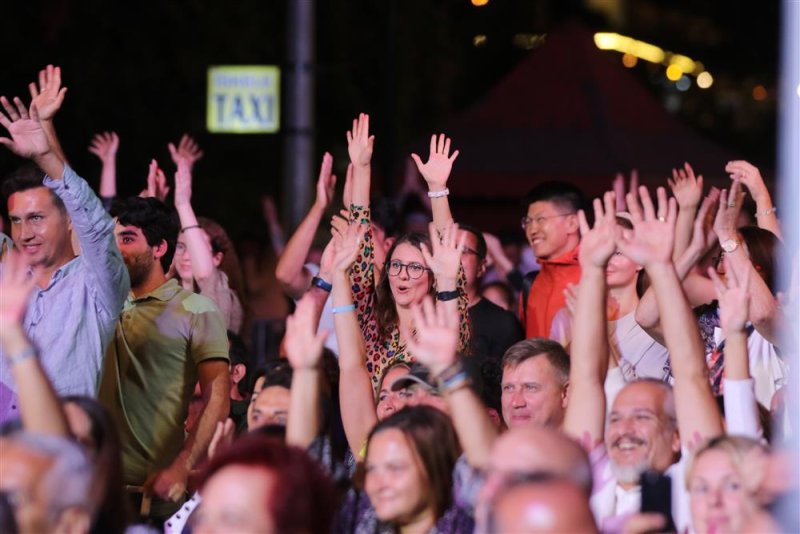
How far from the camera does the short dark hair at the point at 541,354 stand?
6340 millimetres

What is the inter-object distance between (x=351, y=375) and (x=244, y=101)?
7322 millimetres

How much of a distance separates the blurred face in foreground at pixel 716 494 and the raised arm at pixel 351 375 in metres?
1.61

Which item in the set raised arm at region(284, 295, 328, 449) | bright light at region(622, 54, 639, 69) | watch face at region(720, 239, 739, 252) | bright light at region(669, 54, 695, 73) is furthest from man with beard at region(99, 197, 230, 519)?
bright light at region(669, 54, 695, 73)

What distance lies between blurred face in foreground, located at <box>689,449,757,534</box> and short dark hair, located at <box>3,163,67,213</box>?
2.88m

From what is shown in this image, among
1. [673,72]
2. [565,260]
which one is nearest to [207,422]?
[565,260]

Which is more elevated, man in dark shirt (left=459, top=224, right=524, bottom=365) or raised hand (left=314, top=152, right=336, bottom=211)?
raised hand (left=314, top=152, right=336, bottom=211)

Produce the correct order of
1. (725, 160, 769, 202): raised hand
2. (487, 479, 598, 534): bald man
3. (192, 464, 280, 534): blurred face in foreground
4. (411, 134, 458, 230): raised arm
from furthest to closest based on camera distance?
Answer: (725, 160, 769, 202): raised hand < (411, 134, 458, 230): raised arm < (192, 464, 280, 534): blurred face in foreground < (487, 479, 598, 534): bald man

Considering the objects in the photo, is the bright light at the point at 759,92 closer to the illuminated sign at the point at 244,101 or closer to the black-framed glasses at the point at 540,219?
the illuminated sign at the point at 244,101

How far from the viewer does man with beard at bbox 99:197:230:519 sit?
22.4ft

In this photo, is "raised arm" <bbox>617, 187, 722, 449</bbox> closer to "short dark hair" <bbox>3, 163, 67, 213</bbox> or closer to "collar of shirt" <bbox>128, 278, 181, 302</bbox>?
"collar of shirt" <bbox>128, 278, 181, 302</bbox>

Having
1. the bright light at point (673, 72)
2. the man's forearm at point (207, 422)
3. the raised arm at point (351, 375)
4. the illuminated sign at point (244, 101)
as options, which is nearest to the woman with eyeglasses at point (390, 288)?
the raised arm at point (351, 375)

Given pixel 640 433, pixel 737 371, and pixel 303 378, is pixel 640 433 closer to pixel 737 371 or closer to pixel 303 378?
pixel 737 371

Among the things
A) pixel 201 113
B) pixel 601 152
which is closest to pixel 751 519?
pixel 601 152

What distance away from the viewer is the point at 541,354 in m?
6.36
